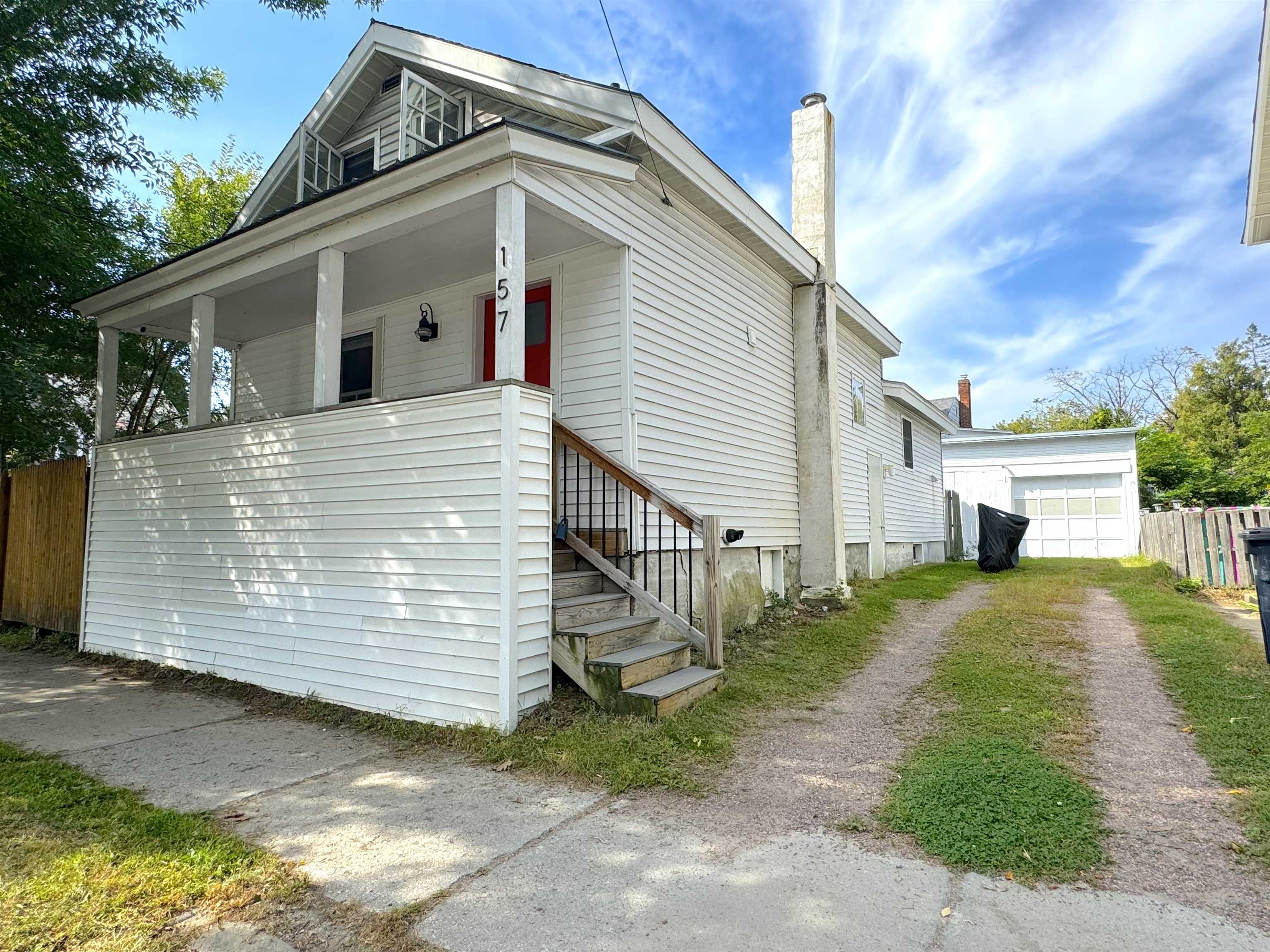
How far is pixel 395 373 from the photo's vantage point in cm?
792

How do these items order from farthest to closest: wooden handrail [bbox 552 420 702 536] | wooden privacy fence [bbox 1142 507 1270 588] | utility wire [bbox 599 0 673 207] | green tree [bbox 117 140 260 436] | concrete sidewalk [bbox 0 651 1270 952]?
green tree [bbox 117 140 260 436] → wooden privacy fence [bbox 1142 507 1270 588] → utility wire [bbox 599 0 673 207] → wooden handrail [bbox 552 420 702 536] → concrete sidewalk [bbox 0 651 1270 952]

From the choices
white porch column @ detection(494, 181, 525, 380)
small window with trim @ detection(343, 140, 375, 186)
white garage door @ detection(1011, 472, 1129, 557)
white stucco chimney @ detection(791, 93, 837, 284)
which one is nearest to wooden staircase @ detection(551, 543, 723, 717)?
white porch column @ detection(494, 181, 525, 380)

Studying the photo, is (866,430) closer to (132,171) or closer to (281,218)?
(281,218)

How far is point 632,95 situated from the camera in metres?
5.68

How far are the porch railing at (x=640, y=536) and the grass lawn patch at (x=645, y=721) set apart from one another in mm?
522

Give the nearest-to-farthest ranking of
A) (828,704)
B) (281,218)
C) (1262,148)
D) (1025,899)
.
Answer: (1025,899), (828,704), (281,218), (1262,148)

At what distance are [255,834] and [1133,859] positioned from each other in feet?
12.1

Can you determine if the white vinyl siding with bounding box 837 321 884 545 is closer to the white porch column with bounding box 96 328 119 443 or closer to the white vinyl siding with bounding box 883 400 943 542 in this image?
the white vinyl siding with bounding box 883 400 943 542

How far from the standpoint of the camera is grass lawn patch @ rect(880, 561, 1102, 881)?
2.76 m

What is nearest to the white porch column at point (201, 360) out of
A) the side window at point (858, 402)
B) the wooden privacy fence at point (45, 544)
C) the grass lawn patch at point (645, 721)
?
the grass lawn patch at point (645, 721)

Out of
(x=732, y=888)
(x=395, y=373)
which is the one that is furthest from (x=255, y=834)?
(x=395, y=373)

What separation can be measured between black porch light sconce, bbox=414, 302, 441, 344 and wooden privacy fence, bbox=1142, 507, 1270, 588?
10037 millimetres

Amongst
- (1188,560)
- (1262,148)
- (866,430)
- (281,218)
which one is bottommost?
(1188,560)

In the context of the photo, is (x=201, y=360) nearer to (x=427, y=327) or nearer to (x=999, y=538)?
(x=427, y=327)
